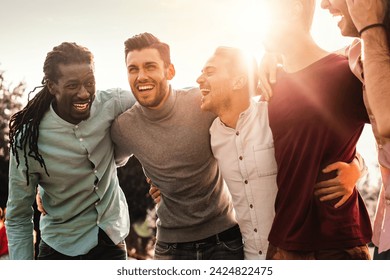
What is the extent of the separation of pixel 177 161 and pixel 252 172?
54 cm

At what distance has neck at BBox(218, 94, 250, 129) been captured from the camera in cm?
298

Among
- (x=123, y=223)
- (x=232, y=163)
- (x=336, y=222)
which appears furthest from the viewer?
(x=123, y=223)

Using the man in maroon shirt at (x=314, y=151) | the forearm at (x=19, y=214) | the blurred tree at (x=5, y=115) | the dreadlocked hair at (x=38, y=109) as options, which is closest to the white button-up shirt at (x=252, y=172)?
the man in maroon shirt at (x=314, y=151)

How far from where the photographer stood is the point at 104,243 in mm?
3432

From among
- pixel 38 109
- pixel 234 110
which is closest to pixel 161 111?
pixel 234 110

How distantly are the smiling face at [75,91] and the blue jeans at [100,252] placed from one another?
2.55 ft

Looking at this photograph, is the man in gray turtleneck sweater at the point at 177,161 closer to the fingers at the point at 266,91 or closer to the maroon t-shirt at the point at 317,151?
the fingers at the point at 266,91

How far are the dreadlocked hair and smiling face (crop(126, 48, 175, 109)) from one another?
331mm

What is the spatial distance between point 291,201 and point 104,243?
1391 millimetres

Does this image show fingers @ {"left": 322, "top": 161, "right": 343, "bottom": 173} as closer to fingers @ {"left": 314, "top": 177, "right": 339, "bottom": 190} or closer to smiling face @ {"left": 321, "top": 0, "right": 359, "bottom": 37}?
fingers @ {"left": 314, "top": 177, "right": 339, "bottom": 190}

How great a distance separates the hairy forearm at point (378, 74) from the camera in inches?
76.9
